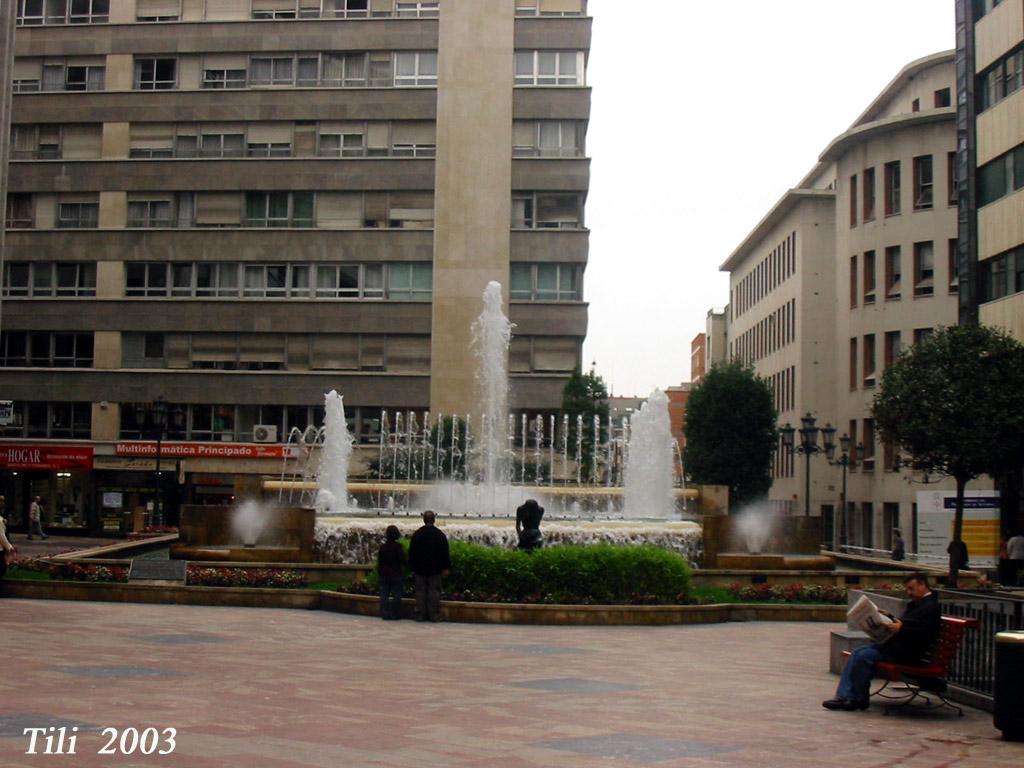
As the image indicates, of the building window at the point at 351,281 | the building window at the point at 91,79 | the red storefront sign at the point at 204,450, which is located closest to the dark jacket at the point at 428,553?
the red storefront sign at the point at 204,450

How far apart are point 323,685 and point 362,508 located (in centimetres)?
2422

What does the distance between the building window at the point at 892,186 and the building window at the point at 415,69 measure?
20.2m

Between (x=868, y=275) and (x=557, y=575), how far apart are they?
46.3 m

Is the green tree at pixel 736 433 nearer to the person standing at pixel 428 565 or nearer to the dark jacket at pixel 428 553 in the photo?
the person standing at pixel 428 565

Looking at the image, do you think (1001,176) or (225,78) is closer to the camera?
(1001,176)

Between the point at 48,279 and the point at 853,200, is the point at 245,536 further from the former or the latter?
the point at 853,200

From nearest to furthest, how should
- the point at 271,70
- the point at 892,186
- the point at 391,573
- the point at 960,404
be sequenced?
the point at 391,573 < the point at 960,404 < the point at 271,70 < the point at 892,186

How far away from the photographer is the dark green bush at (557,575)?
21656 millimetres

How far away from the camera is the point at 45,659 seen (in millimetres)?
14734

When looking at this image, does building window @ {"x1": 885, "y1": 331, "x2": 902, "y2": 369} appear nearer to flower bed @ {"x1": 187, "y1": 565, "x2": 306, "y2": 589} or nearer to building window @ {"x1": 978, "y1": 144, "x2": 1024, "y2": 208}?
building window @ {"x1": 978, "y1": 144, "x2": 1024, "y2": 208}

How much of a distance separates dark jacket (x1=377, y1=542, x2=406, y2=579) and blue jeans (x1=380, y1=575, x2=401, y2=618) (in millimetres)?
62

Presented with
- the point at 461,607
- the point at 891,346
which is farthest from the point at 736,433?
the point at 461,607

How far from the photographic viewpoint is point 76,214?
61.4 m

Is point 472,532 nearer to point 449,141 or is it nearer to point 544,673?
point 544,673
